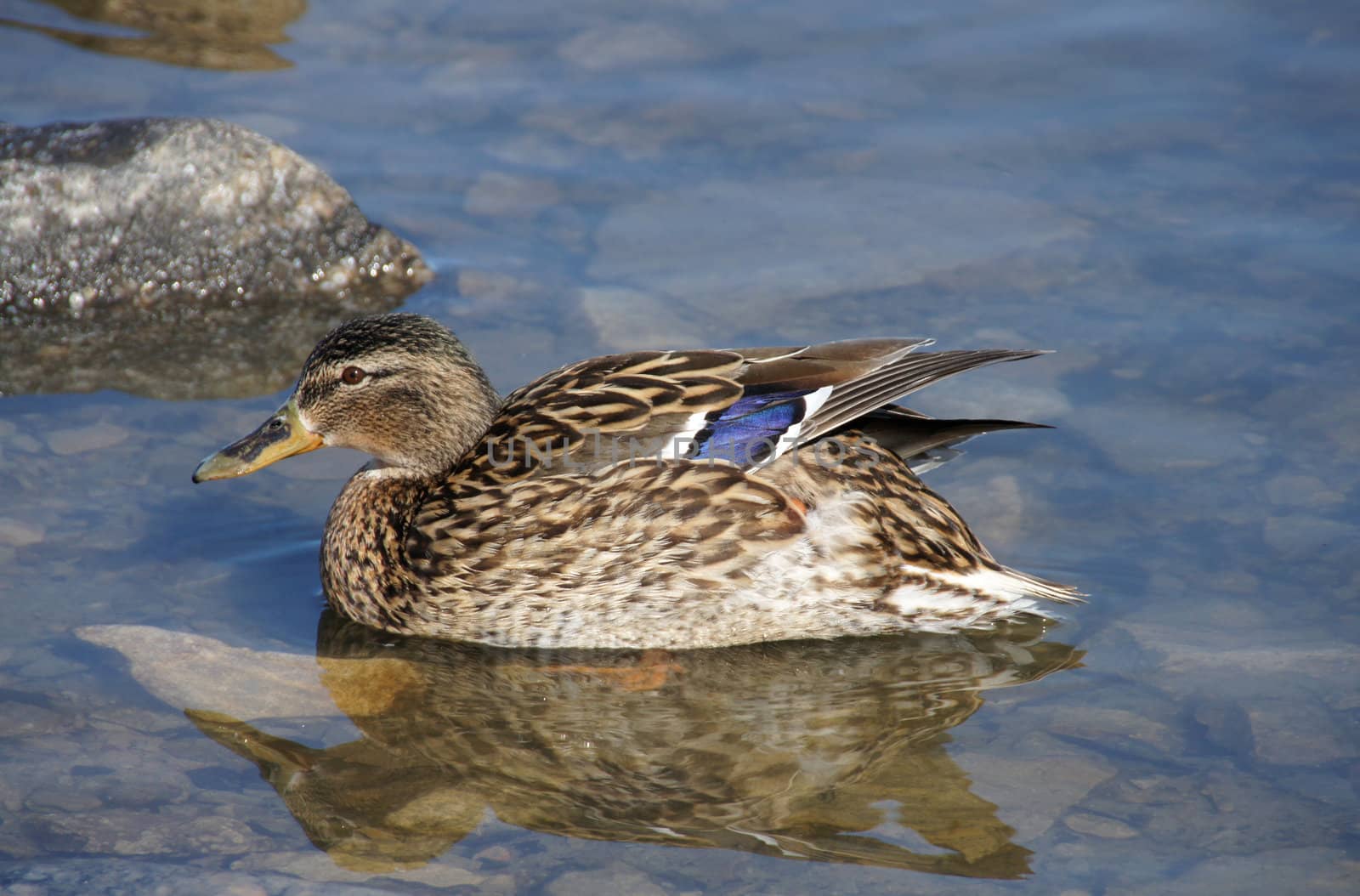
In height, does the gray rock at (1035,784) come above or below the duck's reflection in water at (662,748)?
above

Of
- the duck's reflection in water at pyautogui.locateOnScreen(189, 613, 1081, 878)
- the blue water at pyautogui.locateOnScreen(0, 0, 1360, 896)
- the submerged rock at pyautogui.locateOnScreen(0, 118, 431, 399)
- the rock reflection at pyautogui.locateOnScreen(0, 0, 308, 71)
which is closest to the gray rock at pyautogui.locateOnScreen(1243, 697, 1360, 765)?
the blue water at pyautogui.locateOnScreen(0, 0, 1360, 896)

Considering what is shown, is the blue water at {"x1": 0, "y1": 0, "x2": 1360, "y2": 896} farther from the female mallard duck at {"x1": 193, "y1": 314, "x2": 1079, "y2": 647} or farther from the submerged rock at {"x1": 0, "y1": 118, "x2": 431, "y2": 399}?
the submerged rock at {"x1": 0, "y1": 118, "x2": 431, "y2": 399}

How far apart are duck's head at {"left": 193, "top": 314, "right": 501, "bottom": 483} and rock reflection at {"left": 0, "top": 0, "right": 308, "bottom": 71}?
5.22 metres

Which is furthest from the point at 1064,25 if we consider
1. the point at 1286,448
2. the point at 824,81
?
the point at 1286,448

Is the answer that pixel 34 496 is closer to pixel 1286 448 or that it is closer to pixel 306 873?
pixel 306 873

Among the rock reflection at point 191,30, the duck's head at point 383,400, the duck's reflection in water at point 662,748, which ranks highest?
the rock reflection at point 191,30

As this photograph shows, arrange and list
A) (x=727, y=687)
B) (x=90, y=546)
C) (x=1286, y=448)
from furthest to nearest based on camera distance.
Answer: (x=1286, y=448) → (x=90, y=546) → (x=727, y=687)

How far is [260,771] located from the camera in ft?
18.4

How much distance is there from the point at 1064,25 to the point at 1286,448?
15.3 ft

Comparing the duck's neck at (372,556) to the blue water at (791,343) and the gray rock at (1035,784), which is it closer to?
the blue water at (791,343)

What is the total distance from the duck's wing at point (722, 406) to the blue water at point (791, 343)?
0.89 meters

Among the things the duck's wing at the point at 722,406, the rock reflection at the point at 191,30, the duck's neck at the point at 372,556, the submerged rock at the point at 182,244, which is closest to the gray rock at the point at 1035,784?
the duck's wing at the point at 722,406

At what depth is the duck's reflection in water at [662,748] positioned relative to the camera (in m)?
5.28

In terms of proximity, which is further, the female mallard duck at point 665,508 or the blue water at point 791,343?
the female mallard duck at point 665,508
